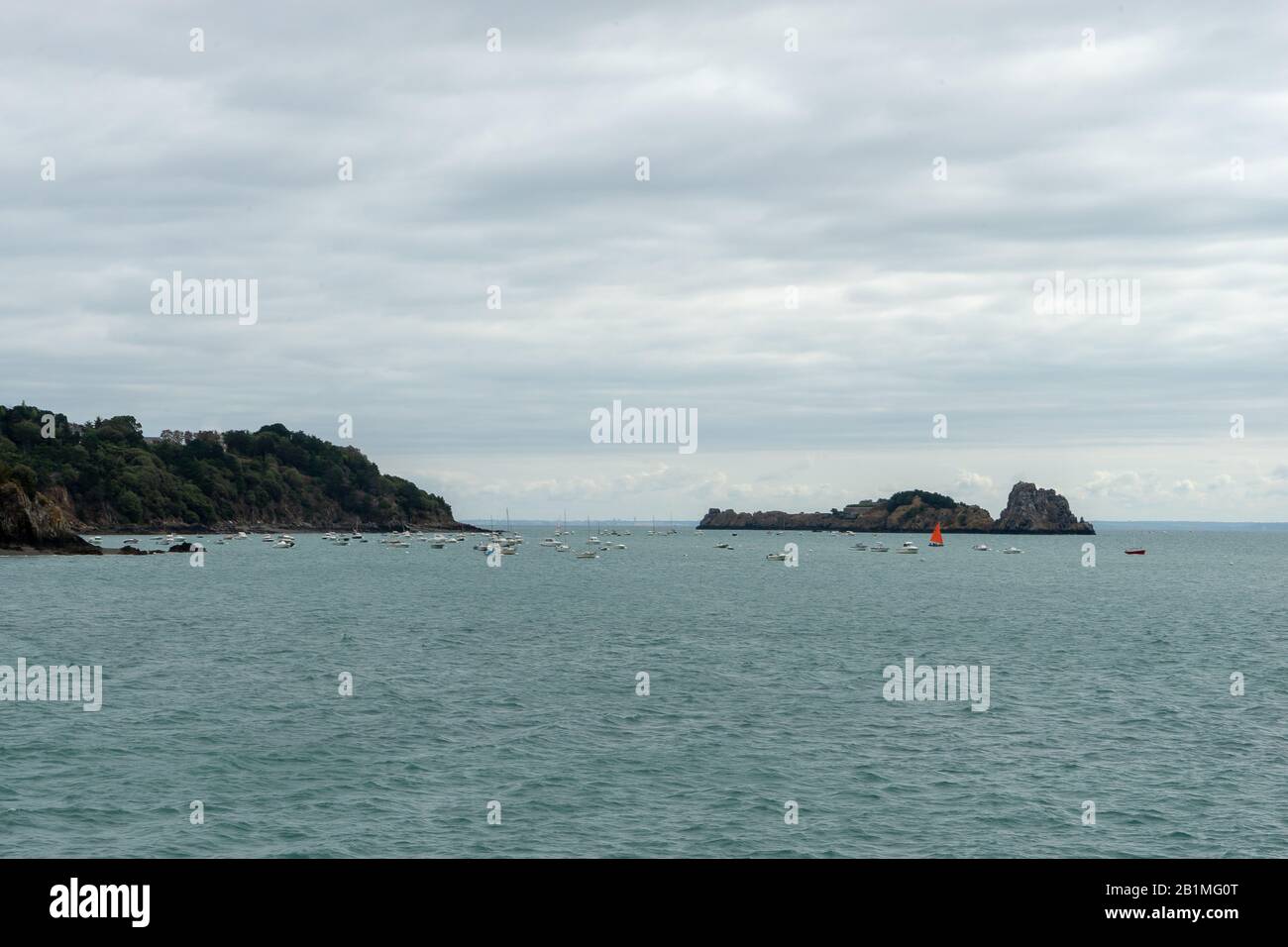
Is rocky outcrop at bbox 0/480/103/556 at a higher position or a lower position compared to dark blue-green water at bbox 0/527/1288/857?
higher

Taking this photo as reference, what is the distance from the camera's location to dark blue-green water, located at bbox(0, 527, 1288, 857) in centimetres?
2919

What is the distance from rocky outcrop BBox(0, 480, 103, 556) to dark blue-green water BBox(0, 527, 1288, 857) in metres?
94.0

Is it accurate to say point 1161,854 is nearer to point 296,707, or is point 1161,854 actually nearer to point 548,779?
point 548,779

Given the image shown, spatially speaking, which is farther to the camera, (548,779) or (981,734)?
(981,734)

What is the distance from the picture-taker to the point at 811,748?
39562 mm

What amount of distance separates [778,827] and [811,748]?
33.2ft

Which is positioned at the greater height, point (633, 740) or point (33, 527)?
point (33, 527)

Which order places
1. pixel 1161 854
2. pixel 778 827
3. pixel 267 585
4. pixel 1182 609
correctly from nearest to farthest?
pixel 1161 854 < pixel 778 827 < pixel 1182 609 < pixel 267 585

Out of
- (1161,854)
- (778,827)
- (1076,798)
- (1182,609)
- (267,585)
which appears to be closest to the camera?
(1161,854)

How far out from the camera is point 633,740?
40.7 metres

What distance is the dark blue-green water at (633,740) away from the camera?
1149 inches

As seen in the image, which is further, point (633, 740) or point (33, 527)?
point (33, 527)

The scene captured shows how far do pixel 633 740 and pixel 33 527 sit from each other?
170m
